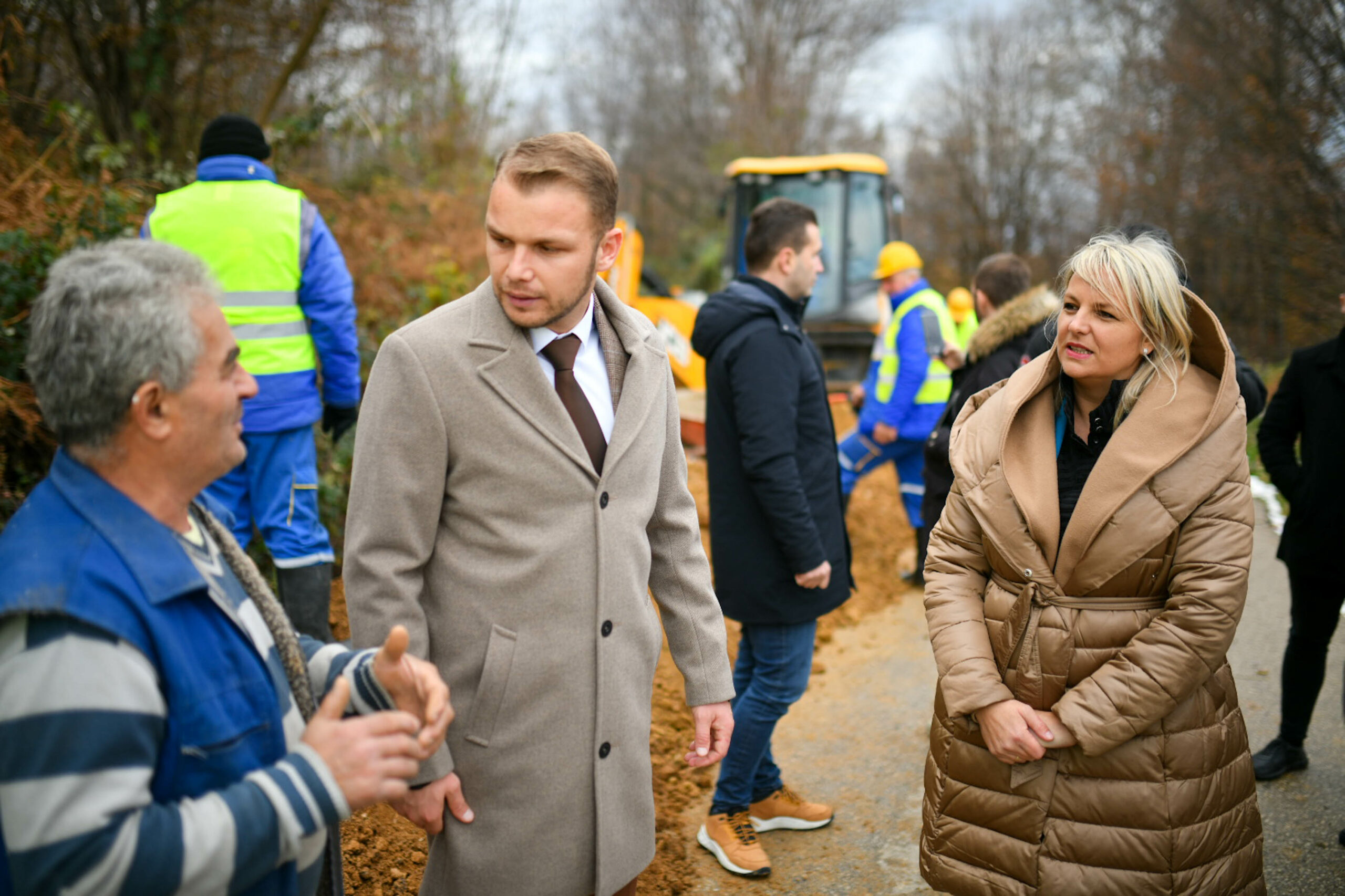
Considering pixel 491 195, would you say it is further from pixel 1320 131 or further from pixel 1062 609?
pixel 1320 131

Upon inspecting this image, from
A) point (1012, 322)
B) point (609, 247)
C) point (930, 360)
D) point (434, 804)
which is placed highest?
point (609, 247)

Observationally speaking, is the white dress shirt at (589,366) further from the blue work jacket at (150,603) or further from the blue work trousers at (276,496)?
the blue work trousers at (276,496)

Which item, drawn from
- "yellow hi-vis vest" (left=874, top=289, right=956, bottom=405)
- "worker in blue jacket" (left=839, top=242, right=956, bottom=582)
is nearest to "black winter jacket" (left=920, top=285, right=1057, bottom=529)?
"worker in blue jacket" (left=839, top=242, right=956, bottom=582)

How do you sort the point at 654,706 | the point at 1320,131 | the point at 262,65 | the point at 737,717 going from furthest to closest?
the point at 1320,131
the point at 262,65
the point at 654,706
the point at 737,717

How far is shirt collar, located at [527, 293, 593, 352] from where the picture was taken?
2.06 m

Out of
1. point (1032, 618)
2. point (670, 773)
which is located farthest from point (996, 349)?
point (670, 773)

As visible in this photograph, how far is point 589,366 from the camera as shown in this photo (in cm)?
217

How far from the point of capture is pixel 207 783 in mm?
1397

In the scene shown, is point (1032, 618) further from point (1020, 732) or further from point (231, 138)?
point (231, 138)

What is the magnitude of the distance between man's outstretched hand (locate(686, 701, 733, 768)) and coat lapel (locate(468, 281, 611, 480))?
751 mm

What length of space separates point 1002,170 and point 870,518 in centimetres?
1934

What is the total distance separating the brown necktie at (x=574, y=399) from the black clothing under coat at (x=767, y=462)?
1315 millimetres

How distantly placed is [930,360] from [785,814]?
357cm

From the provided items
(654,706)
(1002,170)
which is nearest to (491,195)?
(654,706)
